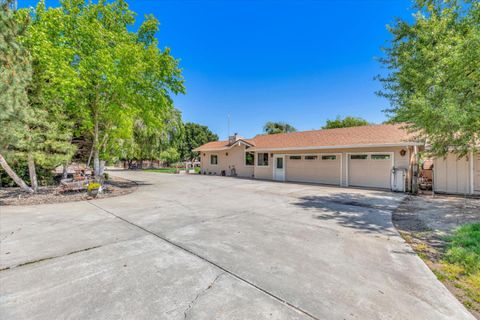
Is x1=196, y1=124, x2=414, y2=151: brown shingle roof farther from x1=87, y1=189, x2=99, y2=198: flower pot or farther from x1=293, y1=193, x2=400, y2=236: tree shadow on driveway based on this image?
x1=87, y1=189, x2=99, y2=198: flower pot

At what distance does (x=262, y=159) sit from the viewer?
18.5m

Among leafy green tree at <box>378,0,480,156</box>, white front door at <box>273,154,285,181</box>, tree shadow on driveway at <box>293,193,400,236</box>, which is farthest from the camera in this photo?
white front door at <box>273,154,285,181</box>

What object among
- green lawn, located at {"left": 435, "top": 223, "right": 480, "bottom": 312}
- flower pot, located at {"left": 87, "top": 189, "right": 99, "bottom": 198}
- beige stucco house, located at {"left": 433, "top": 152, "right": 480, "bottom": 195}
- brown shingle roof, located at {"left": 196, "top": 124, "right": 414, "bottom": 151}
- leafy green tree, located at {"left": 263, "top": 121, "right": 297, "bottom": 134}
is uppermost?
leafy green tree, located at {"left": 263, "top": 121, "right": 297, "bottom": 134}

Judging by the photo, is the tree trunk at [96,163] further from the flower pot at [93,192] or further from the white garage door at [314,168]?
the white garage door at [314,168]

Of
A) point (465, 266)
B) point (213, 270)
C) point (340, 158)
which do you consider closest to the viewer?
point (213, 270)

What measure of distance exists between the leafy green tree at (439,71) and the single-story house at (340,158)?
8.13 ft

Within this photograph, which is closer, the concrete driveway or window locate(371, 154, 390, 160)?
the concrete driveway

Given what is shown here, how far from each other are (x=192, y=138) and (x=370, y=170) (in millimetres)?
32154

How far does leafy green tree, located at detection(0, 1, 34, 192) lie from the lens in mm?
7215

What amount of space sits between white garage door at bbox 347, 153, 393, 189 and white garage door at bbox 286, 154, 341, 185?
82cm

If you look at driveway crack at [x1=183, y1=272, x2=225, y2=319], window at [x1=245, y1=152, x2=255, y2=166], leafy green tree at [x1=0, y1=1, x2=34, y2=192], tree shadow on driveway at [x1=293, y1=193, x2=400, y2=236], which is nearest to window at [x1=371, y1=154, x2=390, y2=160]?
tree shadow on driveway at [x1=293, y1=193, x2=400, y2=236]

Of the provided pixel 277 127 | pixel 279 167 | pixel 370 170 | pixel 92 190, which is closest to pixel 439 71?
pixel 370 170

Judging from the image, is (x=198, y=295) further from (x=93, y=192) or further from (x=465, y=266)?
(x=93, y=192)

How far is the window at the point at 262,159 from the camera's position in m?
18.2
